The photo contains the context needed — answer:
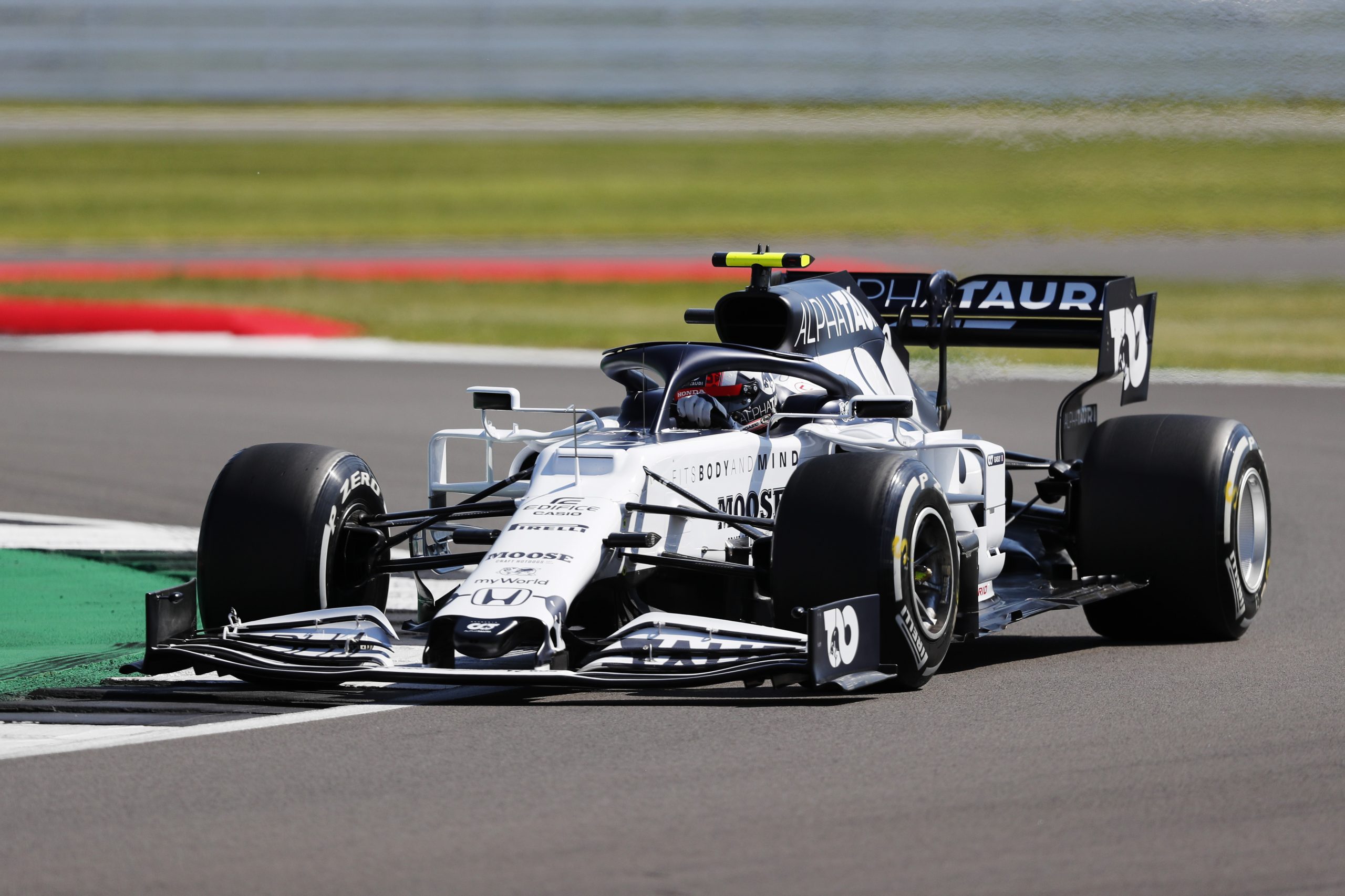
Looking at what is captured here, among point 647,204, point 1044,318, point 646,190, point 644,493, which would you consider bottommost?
point 644,493

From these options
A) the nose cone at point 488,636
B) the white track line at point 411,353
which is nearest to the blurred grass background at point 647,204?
the white track line at point 411,353

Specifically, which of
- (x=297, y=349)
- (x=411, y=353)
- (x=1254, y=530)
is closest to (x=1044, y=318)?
(x=1254, y=530)

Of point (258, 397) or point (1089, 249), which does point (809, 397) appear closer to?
point (258, 397)

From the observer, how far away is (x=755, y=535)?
7.22m

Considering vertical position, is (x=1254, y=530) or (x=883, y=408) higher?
(x=883, y=408)

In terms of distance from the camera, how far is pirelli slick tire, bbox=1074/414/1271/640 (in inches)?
315

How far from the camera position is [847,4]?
146 ft

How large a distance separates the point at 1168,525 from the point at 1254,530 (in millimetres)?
593

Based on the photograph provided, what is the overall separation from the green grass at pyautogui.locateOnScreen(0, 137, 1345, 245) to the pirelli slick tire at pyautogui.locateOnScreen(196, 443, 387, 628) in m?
15.4

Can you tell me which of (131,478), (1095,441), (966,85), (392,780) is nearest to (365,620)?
(392,780)

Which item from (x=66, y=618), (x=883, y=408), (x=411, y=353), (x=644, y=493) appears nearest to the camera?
(x=644, y=493)

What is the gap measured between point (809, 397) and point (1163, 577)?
1528 millimetres

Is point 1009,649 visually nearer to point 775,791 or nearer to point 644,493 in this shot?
point 644,493

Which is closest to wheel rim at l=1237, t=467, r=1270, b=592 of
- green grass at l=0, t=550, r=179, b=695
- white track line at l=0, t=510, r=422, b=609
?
white track line at l=0, t=510, r=422, b=609
